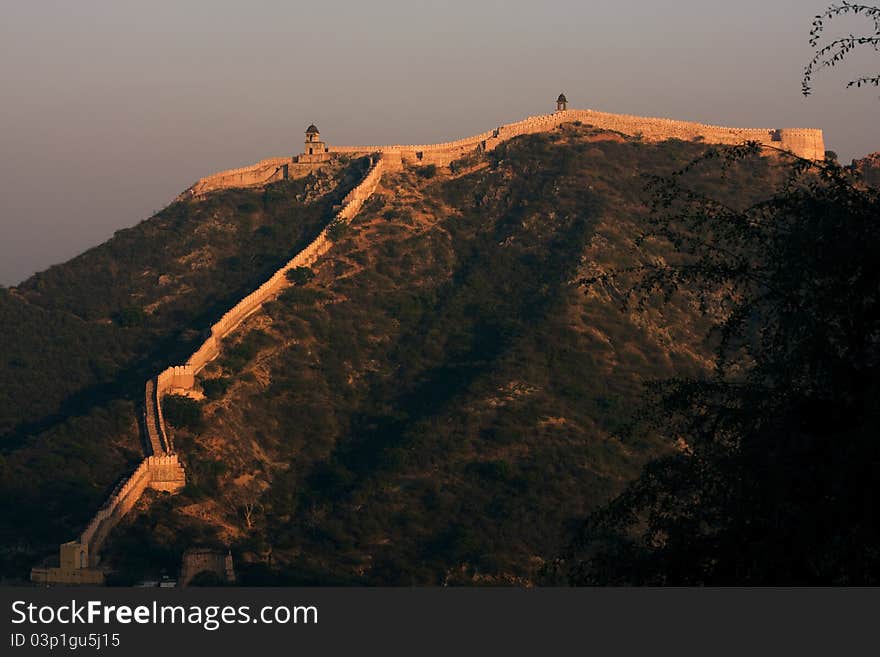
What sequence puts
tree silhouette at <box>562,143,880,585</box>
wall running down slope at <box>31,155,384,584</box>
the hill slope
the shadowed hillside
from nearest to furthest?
tree silhouette at <box>562,143,880,585</box>, wall running down slope at <box>31,155,384,584</box>, the shadowed hillside, the hill slope

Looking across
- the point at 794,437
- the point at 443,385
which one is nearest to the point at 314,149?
the point at 443,385

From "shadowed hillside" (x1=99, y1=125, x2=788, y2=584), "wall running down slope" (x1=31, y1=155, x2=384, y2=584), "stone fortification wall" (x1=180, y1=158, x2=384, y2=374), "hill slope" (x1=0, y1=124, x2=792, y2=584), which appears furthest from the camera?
"stone fortification wall" (x1=180, y1=158, x2=384, y2=374)

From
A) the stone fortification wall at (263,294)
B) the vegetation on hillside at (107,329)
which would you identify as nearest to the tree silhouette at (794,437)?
the vegetation on hillside at (107,329)

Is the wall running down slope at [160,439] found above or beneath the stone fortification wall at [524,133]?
beneath

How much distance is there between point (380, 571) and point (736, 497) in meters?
43.8

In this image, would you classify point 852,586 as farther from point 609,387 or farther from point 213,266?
point 213,266

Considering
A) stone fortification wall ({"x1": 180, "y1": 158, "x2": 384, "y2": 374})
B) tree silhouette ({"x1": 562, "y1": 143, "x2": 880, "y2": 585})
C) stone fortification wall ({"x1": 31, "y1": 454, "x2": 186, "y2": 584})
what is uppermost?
tree silhouette ({"x1": 562, "y1": 143, "x2": 880, "y2": 585})

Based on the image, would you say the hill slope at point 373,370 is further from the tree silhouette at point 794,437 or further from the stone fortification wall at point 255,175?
the tree silhouette at point 794,437

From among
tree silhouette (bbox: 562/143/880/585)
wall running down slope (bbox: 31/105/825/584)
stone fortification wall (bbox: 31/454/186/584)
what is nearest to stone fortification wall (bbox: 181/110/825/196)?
wall running down slope (bbox: 31/105/825/584)

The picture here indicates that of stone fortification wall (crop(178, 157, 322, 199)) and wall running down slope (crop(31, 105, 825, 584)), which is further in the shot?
stone fortification wall (crop(178, 157, 322, 199))

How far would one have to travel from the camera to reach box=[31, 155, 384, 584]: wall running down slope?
198ft

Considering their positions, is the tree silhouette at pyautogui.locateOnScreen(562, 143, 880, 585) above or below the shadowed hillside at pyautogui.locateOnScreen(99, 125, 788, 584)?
above

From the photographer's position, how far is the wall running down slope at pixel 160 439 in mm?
60469

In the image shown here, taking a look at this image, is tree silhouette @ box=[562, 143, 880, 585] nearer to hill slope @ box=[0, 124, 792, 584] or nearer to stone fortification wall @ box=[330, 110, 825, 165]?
hill slope @ box=[0, 124, 792, 584]
